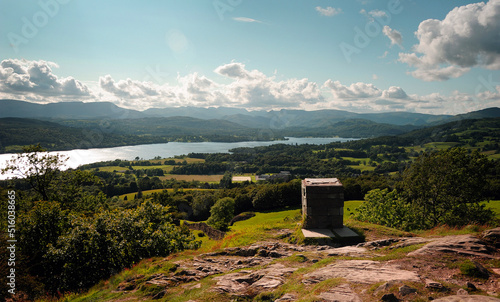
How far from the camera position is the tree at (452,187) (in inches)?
966

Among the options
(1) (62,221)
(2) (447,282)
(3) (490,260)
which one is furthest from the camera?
(1) (62,221)

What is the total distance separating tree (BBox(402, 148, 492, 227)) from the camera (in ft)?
80.5

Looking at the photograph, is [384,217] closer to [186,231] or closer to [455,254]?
[455,254]

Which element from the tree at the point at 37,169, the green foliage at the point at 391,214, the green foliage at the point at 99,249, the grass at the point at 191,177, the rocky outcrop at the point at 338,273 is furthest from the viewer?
the grass at the point at 191,177

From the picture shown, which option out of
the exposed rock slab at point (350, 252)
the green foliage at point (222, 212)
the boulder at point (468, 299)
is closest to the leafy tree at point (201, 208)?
the green foliage at point (222, 212)

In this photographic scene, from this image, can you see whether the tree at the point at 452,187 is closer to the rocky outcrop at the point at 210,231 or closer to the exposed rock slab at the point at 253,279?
the exposed rock slab at the point at 253,279

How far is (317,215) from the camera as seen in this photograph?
15.1m

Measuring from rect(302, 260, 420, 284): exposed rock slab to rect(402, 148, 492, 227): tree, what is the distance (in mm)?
20972

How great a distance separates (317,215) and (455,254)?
708 cm

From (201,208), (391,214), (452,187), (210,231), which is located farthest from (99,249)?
(201,208)

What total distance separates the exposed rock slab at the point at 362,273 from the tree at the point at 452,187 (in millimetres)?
20972

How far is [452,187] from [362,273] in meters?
25.2

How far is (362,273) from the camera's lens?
8.00 meters

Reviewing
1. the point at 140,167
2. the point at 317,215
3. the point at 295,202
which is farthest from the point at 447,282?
the point at 140,167
